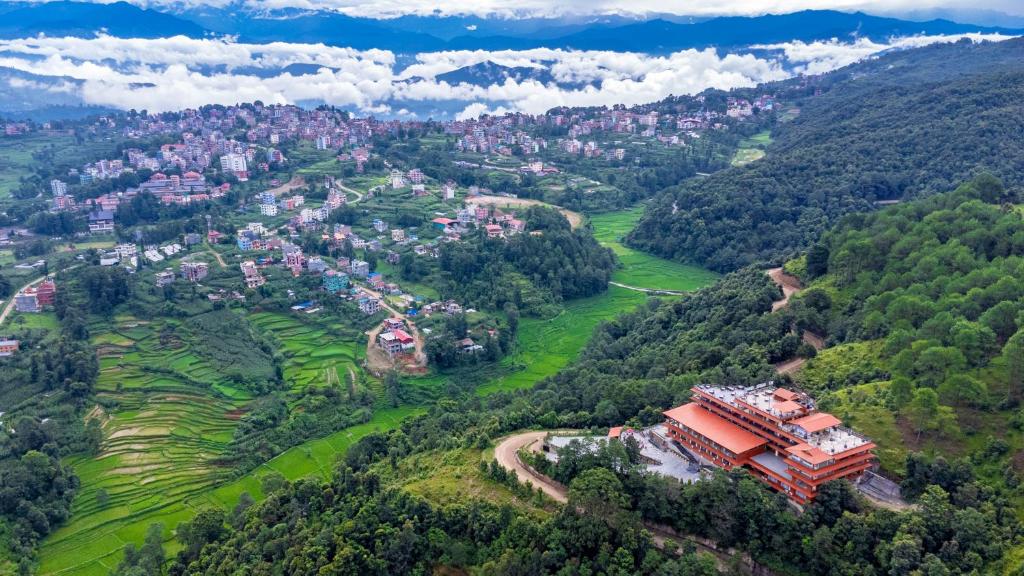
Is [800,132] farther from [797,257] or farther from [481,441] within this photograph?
[481,441]

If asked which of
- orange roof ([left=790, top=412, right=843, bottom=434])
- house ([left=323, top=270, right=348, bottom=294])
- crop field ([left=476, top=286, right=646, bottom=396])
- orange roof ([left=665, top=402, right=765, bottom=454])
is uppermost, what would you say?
orange roof ([left=790, top=412, right=843, bottom=434])

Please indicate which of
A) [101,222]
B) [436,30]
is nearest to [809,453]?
[101,222]

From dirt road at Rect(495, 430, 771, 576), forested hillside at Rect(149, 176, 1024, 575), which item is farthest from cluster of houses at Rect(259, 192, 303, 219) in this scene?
dirt road at Rect(495, 430, 771, 576)

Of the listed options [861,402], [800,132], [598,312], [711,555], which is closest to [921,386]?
[861,402]

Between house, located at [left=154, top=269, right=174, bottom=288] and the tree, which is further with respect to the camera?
house, located at [left=154, top=269, right=174, bottom=288]

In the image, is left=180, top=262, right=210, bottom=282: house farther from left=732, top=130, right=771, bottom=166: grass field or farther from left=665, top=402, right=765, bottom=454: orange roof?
left=732, top=130, right=771, bottom=166: grass field

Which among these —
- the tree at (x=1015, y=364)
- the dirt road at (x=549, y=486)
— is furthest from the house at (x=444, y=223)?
the tree at (x=1015, y=364)
